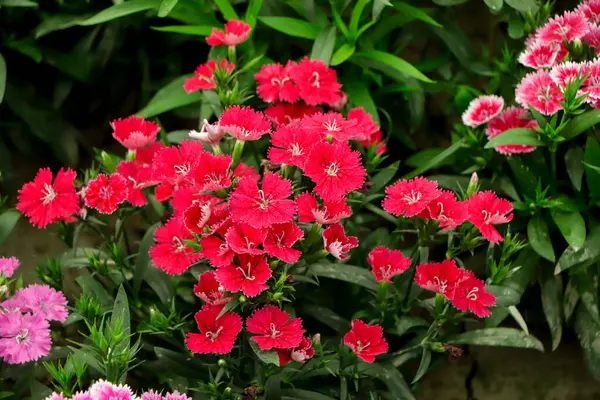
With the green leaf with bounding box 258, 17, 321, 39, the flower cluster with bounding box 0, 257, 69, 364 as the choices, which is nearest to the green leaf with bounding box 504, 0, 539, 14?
the green leaf with bounding box 258, 17, 321, 39

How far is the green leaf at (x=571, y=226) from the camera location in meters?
1.79

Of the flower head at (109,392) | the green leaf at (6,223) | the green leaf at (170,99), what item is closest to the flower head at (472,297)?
the flower head at (109,392)

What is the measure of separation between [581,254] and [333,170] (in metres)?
0.78

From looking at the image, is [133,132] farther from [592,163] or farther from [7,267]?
[592,163]

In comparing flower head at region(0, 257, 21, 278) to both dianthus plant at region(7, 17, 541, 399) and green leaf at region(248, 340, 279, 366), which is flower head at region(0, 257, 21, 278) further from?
green leaf at region(248, 340, 279, 366)

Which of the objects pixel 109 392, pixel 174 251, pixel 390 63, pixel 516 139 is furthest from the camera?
pixel 390 63

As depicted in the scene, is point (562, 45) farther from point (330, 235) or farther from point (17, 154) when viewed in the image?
point (17, 154)

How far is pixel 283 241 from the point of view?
1.41m

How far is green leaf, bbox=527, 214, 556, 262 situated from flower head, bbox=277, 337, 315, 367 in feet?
2.31

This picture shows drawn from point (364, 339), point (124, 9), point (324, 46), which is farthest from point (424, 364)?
point (124, 9)

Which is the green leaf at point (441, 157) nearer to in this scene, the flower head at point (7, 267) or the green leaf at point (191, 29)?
the green leaf at point (191, 29)

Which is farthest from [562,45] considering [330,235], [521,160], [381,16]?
[330,235]

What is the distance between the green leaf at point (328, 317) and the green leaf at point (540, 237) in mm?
532

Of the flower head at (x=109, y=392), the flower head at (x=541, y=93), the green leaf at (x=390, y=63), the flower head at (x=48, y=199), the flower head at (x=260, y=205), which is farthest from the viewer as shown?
the green leaf at (x=390, y=63)
